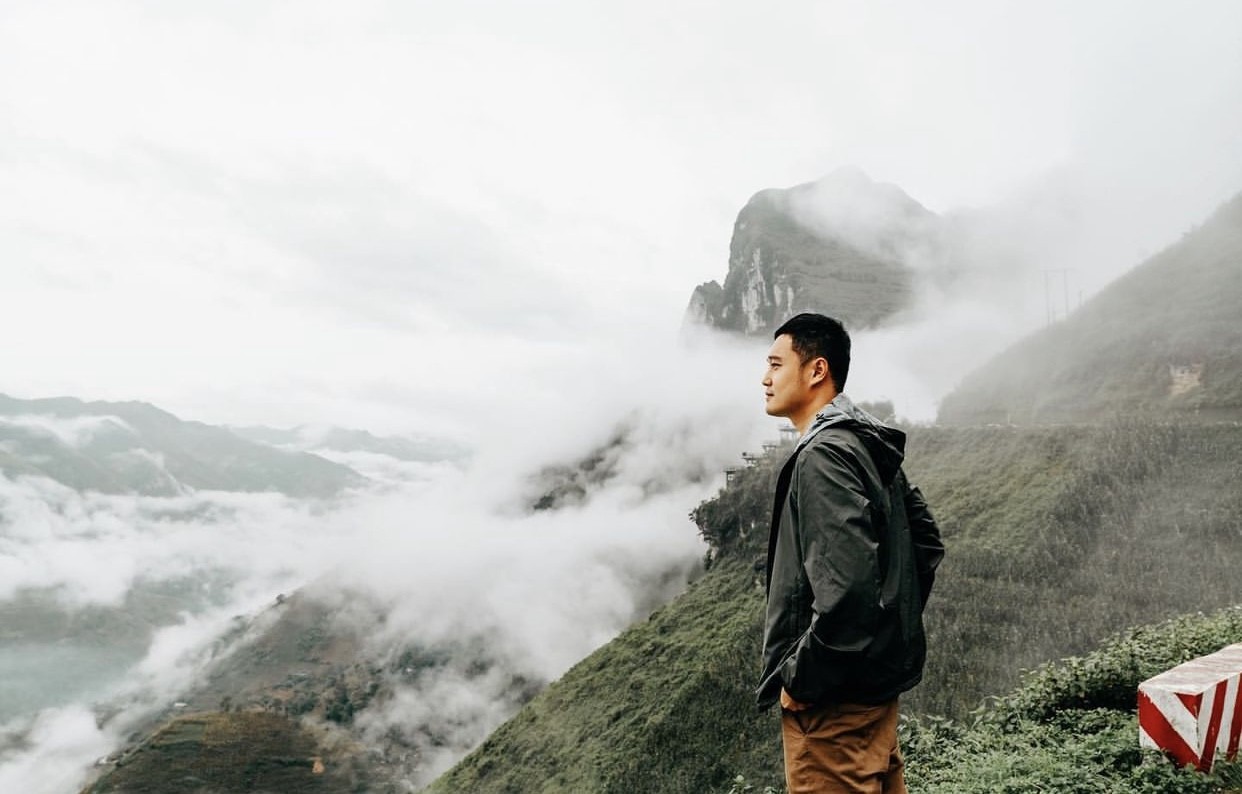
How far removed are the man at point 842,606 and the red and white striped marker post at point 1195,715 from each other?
10.5ft

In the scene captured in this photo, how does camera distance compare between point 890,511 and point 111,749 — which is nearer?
point 890,511

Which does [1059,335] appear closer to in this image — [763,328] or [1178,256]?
[1178,256]

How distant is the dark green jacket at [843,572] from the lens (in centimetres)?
263

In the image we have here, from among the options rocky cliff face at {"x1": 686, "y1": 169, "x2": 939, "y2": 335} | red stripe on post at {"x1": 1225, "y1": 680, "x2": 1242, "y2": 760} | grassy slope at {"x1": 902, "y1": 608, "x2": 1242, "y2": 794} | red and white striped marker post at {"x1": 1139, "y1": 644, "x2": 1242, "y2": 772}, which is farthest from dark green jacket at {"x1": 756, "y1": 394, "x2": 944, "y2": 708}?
rocky cliff face at {"x1": 686, "y1": 169, "x2": 939, "y2": 335}

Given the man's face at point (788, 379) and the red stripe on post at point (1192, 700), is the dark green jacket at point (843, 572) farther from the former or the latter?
the red stripe on post at point (1192, 700)

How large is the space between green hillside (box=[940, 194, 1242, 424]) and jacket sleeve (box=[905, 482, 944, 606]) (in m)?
29.7

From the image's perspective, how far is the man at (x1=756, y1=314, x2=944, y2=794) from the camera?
2.64 m

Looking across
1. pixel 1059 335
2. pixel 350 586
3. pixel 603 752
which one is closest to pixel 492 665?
pixel 350 586

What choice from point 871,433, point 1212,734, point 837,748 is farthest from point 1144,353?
point 837,748

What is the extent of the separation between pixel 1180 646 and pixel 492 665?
139 metres

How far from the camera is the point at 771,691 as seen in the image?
9.68ft

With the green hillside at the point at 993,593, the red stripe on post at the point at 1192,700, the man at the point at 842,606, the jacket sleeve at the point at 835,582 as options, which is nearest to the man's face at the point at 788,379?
the man at the point at 842,606

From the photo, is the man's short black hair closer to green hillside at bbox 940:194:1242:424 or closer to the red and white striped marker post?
the red and white striped marker post

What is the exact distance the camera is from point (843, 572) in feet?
8.55
